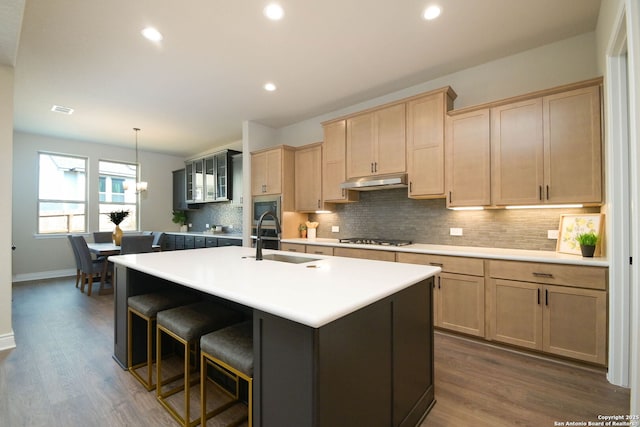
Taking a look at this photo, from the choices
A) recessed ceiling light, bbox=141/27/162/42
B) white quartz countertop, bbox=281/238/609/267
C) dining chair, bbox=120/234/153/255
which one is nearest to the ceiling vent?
dining chair, bbox=120/234/153/255

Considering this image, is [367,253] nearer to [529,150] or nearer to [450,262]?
[450,262]

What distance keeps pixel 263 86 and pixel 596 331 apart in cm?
403

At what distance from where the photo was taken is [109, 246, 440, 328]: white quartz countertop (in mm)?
1054

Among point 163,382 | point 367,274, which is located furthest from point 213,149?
point 367,274

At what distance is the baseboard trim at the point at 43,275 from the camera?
17.4ft

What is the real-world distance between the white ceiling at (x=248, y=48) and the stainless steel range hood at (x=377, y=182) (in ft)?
3.85

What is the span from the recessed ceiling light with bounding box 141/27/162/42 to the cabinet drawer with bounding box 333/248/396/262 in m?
2.86

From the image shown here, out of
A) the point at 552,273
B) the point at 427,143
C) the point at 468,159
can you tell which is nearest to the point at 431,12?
the point at 427,143

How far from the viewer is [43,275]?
5578 mm

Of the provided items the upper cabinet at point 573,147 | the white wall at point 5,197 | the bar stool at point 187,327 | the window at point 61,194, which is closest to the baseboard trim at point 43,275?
the window at point 61,194

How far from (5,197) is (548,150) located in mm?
4892

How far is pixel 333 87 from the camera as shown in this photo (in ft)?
12.1

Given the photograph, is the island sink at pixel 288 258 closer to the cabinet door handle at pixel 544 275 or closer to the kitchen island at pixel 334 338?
the kitchen island at pixel 334 338

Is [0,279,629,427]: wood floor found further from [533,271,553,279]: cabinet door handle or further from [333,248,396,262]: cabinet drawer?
[333,248,396,262]: cabinet drawer
